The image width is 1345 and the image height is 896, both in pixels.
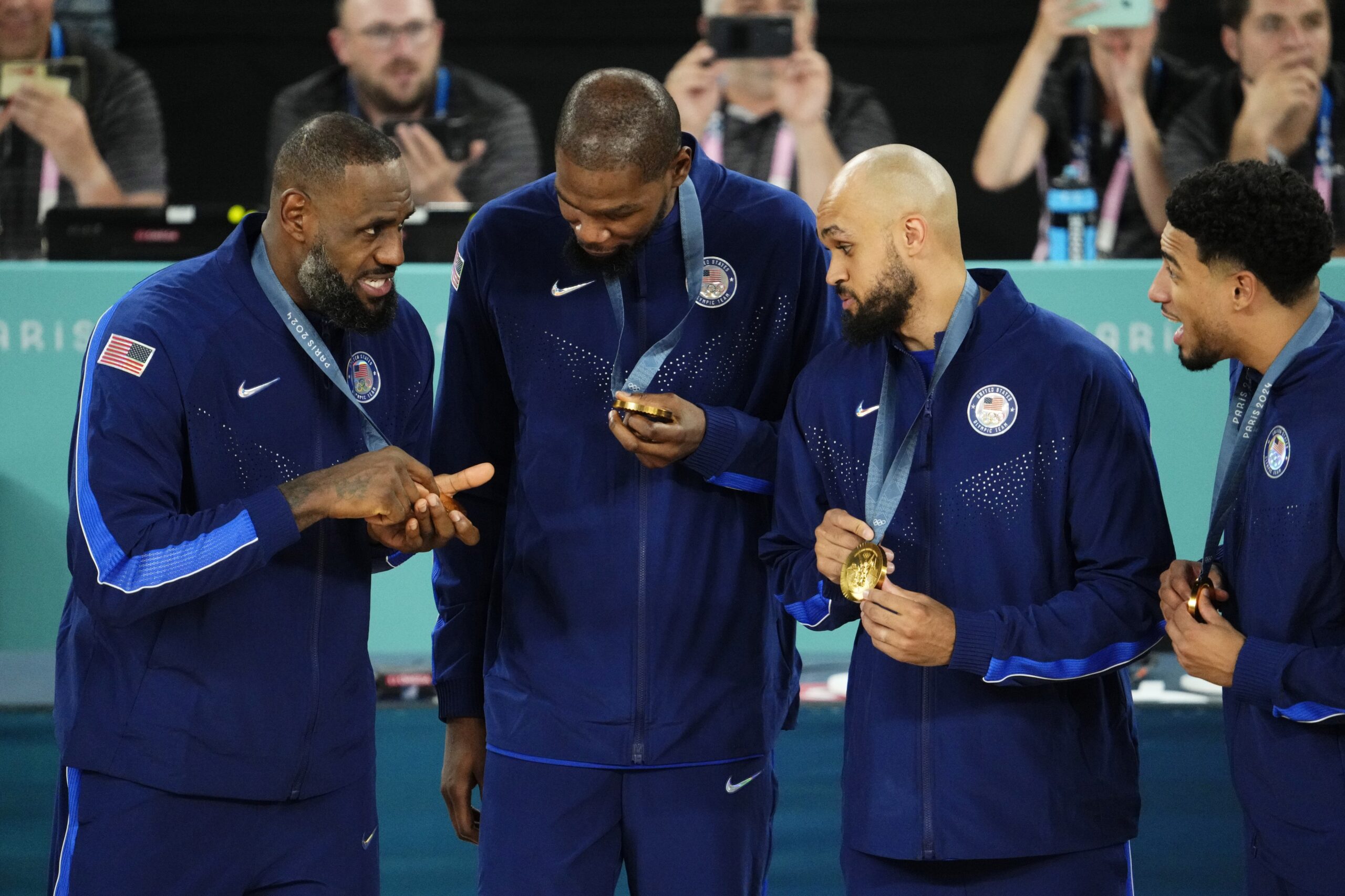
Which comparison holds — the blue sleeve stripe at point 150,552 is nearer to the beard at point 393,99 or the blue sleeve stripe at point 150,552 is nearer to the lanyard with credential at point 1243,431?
the lanyard with credential at point 1243,431

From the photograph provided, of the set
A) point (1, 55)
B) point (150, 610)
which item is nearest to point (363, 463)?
point (150, 610)

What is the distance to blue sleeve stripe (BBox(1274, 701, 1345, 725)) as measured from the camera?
2.05 m

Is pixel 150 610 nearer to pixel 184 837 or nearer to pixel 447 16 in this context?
pixel 184 837

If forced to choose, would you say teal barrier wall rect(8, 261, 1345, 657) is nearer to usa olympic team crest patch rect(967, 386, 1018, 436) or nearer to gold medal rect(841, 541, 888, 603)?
usa olympic team crest patch rect(967, 386, 1018, 436)

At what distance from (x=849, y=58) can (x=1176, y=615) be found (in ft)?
14.3

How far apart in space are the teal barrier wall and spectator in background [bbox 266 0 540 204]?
2.56 ft

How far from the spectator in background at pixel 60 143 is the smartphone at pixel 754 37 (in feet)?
7.90

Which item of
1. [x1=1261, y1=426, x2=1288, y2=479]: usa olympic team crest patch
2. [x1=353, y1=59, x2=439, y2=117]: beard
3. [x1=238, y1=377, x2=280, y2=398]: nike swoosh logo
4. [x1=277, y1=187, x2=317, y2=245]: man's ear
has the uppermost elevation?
[x1=277, y1=187, x2=317, y2=245]: man's ear

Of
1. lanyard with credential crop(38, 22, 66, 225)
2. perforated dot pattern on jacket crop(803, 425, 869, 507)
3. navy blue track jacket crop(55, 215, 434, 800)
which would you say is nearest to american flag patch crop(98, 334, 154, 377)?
navy blue track jacket crop(55, 215, 434, 800)

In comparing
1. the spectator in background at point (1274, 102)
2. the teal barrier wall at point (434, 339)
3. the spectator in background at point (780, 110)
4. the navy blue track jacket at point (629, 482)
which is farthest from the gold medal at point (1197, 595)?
the spectator in background at point (1274, 102)

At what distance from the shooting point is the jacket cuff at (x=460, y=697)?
2.67 meters

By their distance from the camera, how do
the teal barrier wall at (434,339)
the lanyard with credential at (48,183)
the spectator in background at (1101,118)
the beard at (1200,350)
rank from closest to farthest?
the beard at (1200,350) → the teal barrier wall at (434,339) → the spectator in background at (1101,118) → the lanyard with credential at (48,183)

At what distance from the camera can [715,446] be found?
7.72 feet

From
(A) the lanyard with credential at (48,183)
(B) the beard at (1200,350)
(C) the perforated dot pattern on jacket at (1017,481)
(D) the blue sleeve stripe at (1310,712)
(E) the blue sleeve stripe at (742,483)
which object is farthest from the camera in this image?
(A) the lanyard with credential at (48,183)
